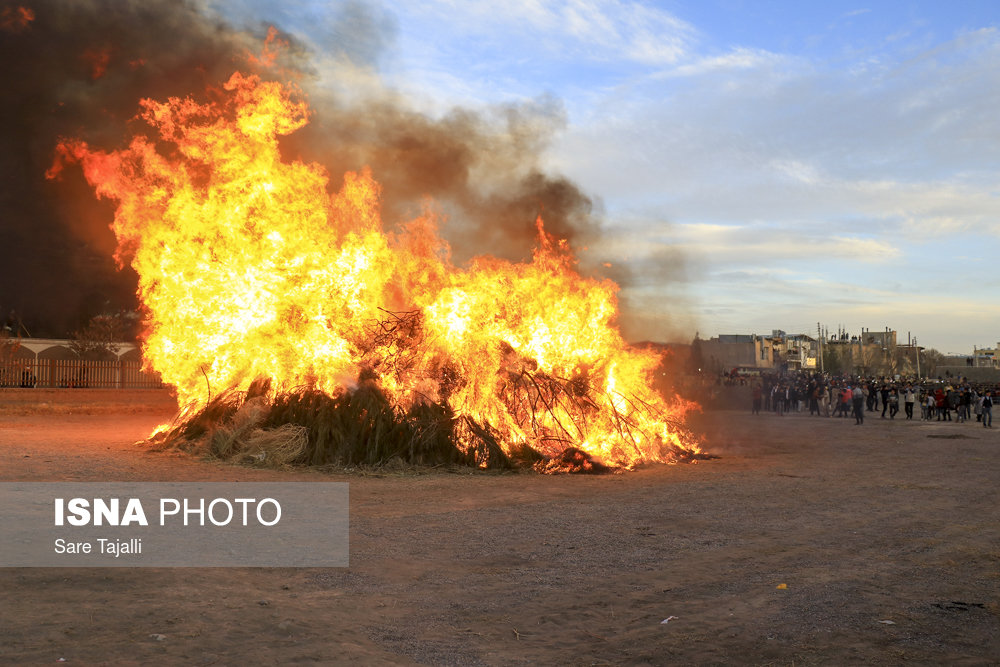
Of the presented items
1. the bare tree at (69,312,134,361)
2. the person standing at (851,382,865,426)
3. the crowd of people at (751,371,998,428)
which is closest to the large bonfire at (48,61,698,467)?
the person standing at (851,382,865,426)

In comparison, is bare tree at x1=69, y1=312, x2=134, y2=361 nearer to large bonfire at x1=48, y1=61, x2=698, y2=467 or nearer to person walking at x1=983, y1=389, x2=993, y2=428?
large bonfire at x1=48, y1=61, x2=698, y2=467

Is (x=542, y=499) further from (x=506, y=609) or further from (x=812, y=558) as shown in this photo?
(x=506, y=609)

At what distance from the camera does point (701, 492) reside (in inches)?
485

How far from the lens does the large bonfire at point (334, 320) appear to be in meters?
15.6

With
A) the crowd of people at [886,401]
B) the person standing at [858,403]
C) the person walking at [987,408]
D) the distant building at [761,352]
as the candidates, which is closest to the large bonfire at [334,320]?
the person standing at [858,403]

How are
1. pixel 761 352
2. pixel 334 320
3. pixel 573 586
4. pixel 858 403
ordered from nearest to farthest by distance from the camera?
pixel 573 586, pixel 334 320, pixel 858 403, pixel 761 352

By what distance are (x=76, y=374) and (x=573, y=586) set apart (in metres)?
25.9

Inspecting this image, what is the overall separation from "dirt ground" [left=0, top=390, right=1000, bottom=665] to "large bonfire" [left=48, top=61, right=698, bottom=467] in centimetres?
258

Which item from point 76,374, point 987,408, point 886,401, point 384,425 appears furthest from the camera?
point 886,401

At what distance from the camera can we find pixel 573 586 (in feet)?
22.0

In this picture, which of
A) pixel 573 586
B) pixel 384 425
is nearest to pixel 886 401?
pixel 384 425

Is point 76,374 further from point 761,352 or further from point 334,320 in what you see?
point 761,352

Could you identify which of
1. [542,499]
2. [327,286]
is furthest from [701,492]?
[327,286]

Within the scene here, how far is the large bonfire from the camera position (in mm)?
15648
